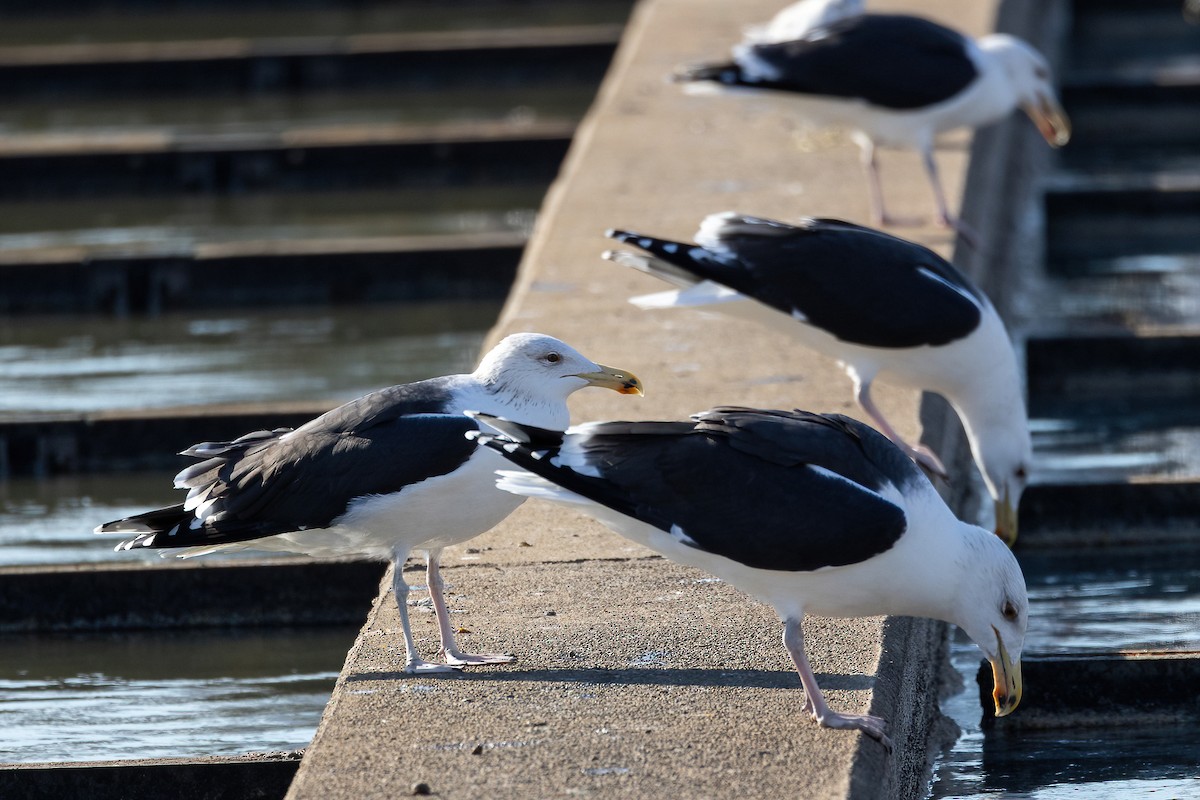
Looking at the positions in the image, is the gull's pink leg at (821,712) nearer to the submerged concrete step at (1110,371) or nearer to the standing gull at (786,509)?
the standing gull at (786,509)

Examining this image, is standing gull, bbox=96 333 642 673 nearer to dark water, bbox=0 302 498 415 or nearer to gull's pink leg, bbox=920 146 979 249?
dark water, bbox=0 302 498 415

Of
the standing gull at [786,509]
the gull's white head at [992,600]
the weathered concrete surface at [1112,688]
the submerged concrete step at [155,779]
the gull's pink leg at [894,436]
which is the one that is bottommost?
the weathered concrete surface at [1112,688]

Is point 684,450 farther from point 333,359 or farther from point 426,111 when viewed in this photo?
point 426,111

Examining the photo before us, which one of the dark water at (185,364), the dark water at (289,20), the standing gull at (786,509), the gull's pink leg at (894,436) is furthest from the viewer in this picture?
the dark water at (289,20)

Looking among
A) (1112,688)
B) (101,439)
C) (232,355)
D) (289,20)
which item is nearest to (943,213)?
(1112,688)

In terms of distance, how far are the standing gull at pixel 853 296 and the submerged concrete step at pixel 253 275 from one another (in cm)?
405

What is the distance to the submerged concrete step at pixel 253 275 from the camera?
10219 millimetres

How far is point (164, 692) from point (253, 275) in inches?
179

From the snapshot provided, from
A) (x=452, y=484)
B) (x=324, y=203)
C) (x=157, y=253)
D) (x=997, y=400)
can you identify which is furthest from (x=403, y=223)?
(x=452, y=484)

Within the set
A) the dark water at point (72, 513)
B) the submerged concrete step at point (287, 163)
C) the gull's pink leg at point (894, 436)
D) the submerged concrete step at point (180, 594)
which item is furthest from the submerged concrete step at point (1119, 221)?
the submerged concrete step at point (180, 594)

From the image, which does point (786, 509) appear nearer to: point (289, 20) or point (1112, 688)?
point (1112, 688)

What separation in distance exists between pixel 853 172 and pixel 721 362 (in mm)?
2964

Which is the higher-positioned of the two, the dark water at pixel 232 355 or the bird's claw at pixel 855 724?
the bird's claw at pixel 855 724

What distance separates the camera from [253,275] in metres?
10.3
